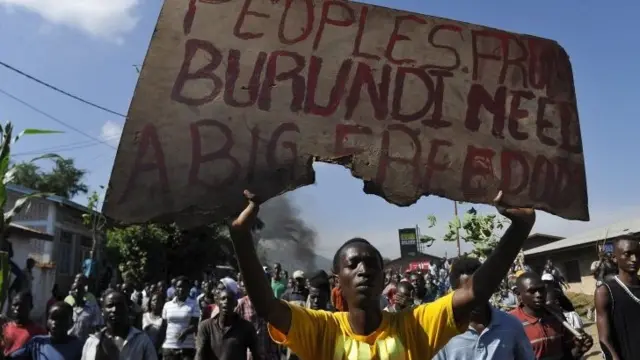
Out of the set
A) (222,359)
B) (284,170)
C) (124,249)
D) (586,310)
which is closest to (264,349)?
(222,359)

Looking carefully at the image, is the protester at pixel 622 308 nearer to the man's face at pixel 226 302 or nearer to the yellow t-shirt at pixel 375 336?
the yellow t-shirt at pixel 375 336

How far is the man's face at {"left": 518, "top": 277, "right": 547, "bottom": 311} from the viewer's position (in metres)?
4.51

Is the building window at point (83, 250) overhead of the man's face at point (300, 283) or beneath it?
overhead

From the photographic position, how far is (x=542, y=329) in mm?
4500

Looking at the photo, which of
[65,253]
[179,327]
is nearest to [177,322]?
[179,327]

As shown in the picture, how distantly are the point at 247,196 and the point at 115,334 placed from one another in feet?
9.55

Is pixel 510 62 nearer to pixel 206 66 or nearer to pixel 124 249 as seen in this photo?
pixel 206 66

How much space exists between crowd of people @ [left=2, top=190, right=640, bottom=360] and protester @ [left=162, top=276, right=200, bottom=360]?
0.01 metres

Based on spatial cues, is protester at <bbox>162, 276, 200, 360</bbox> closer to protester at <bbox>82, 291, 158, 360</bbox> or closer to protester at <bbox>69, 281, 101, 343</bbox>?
protester at <bbox>69, 281, 101, 343</bbox>

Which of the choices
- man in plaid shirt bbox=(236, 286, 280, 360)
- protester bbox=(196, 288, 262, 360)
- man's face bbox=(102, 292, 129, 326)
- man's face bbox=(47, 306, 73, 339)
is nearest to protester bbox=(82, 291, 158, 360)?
man's face bbox=(102, 292, 129, 326)

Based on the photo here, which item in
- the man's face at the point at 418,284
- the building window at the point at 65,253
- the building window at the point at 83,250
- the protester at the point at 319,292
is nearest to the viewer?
the protester at the point at 319,292

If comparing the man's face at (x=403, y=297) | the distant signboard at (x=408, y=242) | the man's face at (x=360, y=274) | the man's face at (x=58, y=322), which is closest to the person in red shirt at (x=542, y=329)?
the man's face at (x=360, y=274)

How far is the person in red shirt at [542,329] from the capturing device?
447 cm

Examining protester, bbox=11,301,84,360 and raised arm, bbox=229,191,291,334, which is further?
protester, bbox=11,301,84,360
